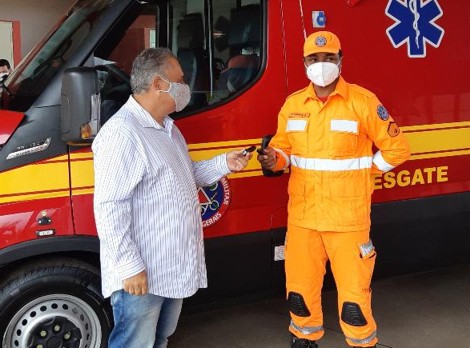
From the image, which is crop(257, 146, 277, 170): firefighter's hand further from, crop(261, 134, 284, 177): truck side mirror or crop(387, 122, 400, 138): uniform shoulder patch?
crop(387, 122, 400, 138): uniform shoulder patch

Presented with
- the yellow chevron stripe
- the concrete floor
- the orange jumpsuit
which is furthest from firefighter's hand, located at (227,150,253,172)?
the yellow chevron stripe

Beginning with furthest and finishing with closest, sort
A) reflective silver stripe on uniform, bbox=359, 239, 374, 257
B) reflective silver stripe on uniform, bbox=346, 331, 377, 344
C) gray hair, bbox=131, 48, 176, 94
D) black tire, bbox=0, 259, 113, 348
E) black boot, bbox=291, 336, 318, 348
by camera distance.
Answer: black boot, bbox=291, 336, 318, 348 → reflective silver stripe on uniform, bbox=346, 331, 377, 344 → reflective silver stripe on uniform, bbox=359, 239, 374, 257 → black tire, bbox=0, 259, 113, 348 → gray hair, bbox=131, 48, 176, 94

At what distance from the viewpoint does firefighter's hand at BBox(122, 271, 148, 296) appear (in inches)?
84.8

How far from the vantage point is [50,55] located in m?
2.91

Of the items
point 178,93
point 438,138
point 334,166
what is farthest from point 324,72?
point 438,138

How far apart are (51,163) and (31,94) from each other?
1.22ft

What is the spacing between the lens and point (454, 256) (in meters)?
3.80

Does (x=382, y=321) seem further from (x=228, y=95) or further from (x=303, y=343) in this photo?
(x=228, y=95)

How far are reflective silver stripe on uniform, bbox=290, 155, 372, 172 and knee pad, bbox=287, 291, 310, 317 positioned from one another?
692 mm

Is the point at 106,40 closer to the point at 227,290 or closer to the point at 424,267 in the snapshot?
the point at 227,290

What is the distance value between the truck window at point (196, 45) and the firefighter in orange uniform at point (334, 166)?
13.9 inches

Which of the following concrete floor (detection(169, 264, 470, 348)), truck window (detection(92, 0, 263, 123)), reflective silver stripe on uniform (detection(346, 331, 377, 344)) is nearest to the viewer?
truck window (detection(92, 0, 263, 123))

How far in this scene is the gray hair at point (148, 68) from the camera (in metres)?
2.26

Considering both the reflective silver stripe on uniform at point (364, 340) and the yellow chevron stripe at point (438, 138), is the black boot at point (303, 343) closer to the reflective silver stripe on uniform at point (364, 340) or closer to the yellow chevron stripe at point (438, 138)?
the reflective silver stripe on uniform at point (364, 340)
